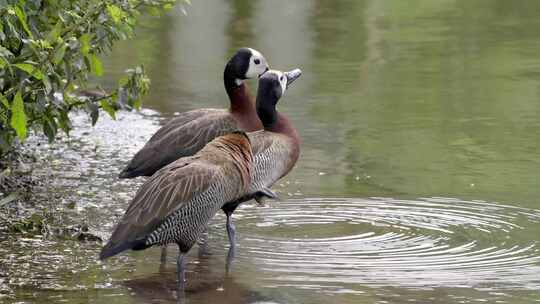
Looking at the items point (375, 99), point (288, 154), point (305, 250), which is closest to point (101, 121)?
point (375, 99)

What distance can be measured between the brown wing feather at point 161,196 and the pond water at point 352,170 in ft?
1.17

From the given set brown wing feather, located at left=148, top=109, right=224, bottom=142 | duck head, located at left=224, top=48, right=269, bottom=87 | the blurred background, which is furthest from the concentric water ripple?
duck head, located at left=224, top=48, right=269, bottom=87

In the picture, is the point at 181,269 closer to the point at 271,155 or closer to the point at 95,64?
the point at 271,155

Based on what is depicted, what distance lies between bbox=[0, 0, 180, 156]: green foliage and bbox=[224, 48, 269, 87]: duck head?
700 millimetres

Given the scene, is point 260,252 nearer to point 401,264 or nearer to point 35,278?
point 401,264

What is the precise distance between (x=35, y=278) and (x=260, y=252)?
145 cm

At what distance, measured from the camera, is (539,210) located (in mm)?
9359

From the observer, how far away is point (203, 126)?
952 cm

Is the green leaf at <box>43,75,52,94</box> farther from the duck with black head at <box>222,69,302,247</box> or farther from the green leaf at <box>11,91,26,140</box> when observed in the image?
the duck with black head at <box>222,69,302,247</box>

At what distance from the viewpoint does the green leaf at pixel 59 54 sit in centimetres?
795

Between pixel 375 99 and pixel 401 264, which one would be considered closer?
pixel 401 264

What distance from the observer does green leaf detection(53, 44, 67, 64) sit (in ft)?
26.1

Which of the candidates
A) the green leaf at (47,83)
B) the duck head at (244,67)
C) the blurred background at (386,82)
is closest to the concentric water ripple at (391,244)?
the blurred background at (386,82)

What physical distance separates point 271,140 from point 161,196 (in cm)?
164
